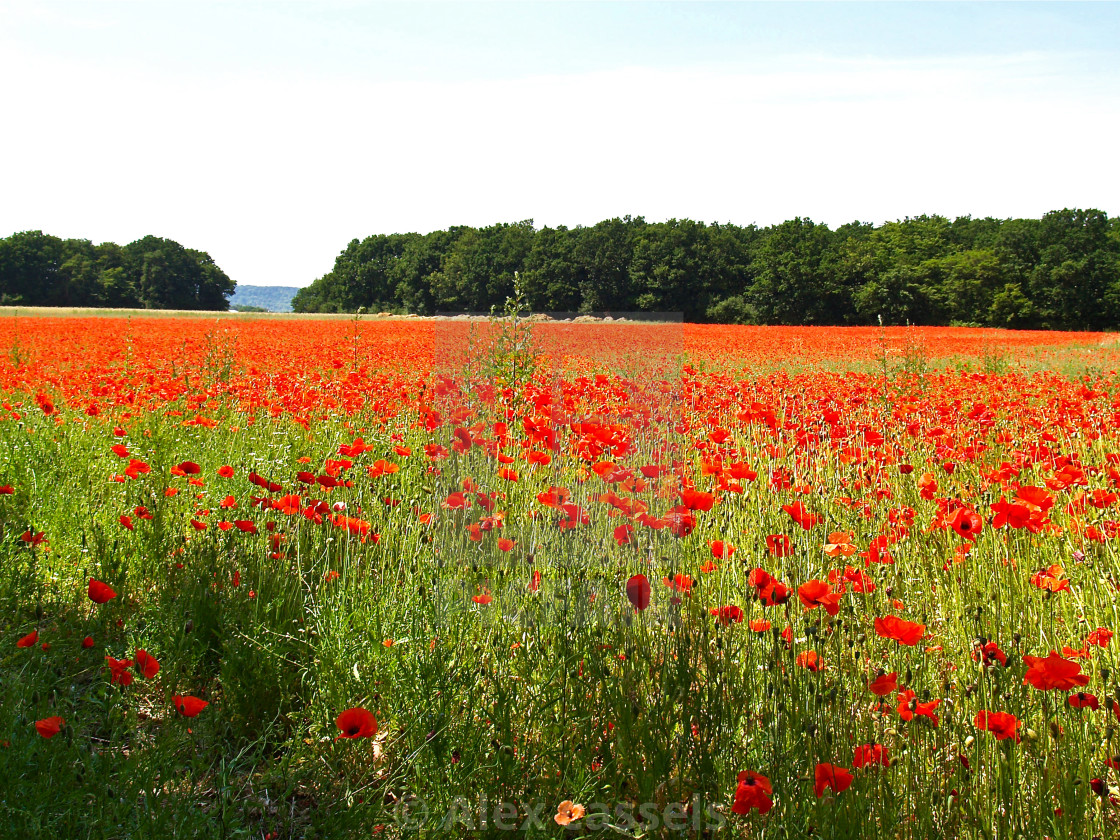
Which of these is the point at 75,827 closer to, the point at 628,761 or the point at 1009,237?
the point at 628,761

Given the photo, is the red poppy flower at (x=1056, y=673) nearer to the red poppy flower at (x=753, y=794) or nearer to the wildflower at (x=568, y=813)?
the red poppy flower at (x=753, y=794)

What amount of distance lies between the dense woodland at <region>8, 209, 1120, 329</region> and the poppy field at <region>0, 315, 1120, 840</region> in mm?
9774

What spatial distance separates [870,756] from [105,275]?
294 feet

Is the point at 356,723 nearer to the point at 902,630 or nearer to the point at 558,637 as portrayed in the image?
the point at 558,637

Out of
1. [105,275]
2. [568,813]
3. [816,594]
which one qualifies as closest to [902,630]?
[816,594]

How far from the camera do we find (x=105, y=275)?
3000 inches

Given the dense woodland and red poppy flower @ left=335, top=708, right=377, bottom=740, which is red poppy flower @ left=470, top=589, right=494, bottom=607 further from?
the dense woodland


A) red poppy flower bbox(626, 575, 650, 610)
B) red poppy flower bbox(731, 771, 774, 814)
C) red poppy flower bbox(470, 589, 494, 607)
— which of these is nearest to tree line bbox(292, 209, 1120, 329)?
red poppy flower bbox(470, 589, 494, 607)

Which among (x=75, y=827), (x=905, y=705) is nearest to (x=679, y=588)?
(x=905, y=705)

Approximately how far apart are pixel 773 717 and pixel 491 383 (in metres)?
3.52

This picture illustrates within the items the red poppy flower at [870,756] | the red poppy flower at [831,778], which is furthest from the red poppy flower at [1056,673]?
the red poppy flower at [831,778]

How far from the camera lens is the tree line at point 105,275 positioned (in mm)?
73500

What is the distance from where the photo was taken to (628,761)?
5.94 feet

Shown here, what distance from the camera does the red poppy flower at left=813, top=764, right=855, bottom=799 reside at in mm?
1498
